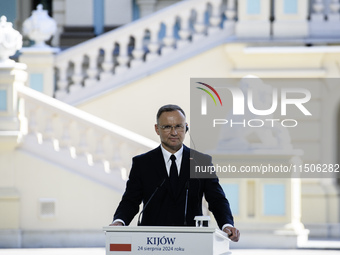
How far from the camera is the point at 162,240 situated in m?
5.38

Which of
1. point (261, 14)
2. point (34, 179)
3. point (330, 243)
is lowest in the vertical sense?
point (330, 243)

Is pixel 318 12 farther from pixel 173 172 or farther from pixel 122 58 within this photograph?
pixel 173 172

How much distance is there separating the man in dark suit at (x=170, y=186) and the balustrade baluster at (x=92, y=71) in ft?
25.2

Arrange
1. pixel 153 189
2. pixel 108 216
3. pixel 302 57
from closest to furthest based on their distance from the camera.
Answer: pixel 153 189, pixel 108 216, pixel 302 57

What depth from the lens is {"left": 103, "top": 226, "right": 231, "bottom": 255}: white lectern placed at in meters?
5.31

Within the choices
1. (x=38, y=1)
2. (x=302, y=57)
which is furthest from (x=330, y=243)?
(x=38, y=1)

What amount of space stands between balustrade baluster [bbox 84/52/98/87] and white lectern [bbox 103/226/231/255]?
8.40m

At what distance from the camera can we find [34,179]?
38.8ft

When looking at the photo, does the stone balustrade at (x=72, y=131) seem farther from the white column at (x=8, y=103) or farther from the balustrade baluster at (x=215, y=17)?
the balustrade baluster at (x=215, y=17)

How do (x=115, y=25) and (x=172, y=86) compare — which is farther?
(x=115, y=25)

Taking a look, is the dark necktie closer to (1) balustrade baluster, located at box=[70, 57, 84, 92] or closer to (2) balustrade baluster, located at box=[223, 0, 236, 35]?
(1) balustrade baluster, located at box=[70, 57, 84, 92]

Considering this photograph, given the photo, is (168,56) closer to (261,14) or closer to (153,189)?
(261,14)

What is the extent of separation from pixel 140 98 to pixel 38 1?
4.54m

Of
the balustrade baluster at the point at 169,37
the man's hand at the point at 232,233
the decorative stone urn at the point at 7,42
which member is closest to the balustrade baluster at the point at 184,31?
the balustrade baluster at the point at 169,37
